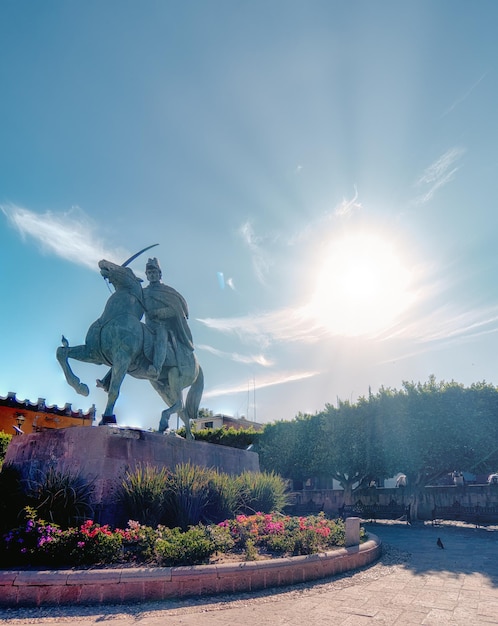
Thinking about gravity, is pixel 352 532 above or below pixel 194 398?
below

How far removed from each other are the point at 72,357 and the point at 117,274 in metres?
2.03

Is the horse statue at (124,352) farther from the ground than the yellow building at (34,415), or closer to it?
closer to it

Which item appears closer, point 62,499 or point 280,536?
point 62,499

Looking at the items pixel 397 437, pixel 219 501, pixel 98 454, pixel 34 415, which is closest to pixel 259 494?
pixel 219 501

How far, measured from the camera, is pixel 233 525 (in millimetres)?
7332

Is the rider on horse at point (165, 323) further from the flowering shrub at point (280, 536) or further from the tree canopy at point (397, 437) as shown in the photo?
the tree canopy at point (397, 437)

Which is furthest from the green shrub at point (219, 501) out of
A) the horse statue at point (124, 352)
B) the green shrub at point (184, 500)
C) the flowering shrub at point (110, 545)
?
the horse statue at point (124, 352)

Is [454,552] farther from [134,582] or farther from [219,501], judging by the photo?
[134,582]

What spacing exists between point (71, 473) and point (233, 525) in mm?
2898

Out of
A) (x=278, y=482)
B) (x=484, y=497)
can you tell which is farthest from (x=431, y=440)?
(x=278, y=482)

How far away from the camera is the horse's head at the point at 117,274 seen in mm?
9383

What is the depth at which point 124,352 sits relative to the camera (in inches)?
345

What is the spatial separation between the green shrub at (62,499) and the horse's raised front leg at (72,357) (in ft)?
5.93

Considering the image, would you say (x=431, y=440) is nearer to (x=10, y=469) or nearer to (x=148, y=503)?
(x=148, y=503)
